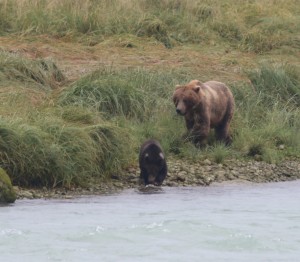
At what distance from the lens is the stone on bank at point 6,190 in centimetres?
1261

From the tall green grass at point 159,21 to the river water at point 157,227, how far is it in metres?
6.97

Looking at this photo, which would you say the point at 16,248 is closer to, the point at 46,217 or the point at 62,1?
the point at 46,217

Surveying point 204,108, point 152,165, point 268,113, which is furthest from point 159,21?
point 152,165

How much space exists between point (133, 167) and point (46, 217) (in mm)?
2682

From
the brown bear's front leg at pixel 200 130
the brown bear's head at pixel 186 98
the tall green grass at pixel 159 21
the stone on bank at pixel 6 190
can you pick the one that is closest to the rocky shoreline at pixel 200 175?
the brown bear's front leg at pixel 200 130

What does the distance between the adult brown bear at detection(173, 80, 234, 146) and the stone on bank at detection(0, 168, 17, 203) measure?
3100mm

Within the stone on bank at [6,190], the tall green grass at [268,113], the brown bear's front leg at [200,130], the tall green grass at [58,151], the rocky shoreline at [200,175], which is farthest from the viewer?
the tall green grass at [268,113]

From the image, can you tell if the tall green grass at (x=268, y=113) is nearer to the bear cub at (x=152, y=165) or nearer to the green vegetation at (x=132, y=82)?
the green vegetation at (x=132, y=82)

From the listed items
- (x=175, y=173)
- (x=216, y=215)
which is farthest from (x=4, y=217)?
(x=175, y=173)

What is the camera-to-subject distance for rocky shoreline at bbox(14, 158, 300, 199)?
537 inches

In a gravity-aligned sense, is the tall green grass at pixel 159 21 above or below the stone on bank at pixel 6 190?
below

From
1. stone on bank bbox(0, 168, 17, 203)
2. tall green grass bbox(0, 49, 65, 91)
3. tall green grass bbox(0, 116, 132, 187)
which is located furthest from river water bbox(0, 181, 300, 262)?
tall green grass bbox(0, 49, 65, 91)

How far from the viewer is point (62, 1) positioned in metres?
20.8

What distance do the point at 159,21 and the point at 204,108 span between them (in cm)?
564
